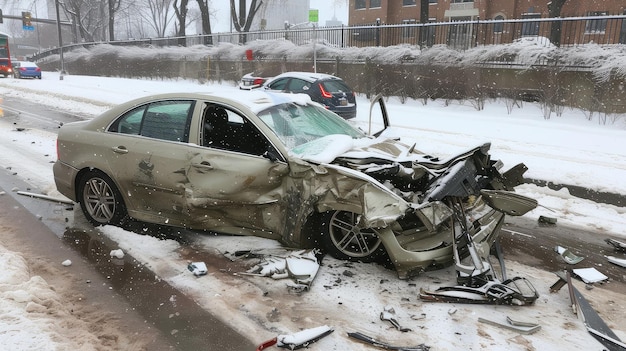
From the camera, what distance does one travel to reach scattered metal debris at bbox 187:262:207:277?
4.50 meters

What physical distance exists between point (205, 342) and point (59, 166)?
3.55m

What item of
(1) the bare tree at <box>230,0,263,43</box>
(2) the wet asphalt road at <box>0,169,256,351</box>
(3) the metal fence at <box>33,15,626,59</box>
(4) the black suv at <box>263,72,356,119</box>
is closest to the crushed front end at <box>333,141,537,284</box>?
(2) the wet asphalt road at <box>0,169,256,351</box>

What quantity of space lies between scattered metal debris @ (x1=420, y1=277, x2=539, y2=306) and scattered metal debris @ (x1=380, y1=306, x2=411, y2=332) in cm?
34

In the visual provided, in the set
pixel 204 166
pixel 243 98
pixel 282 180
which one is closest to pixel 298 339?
pixel 282 180

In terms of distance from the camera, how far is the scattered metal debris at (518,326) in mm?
3553

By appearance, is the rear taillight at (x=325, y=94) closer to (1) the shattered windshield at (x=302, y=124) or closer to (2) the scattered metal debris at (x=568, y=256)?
(1) the shattered windshield at (x=302, y=124)

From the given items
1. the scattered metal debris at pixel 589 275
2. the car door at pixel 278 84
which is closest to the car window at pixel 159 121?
the scattered metal debris at pixel 589 275

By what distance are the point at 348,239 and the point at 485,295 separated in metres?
1.31

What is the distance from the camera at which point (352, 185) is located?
422cm

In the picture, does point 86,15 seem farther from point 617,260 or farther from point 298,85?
point 617,260

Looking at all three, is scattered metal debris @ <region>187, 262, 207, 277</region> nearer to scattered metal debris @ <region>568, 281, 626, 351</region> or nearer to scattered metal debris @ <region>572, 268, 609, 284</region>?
scattered metal debris @ <region>568, 281, 626, 351</region>

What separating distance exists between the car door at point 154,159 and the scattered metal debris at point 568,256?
157 inches

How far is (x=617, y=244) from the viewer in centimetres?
543

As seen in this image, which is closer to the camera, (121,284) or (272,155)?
(121,284)
